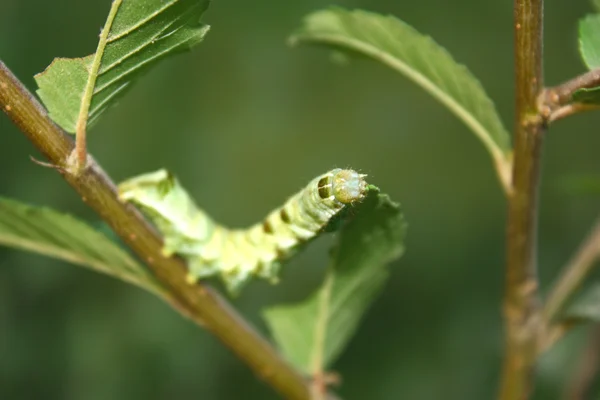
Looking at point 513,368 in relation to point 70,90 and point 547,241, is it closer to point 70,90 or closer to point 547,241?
point 70,90

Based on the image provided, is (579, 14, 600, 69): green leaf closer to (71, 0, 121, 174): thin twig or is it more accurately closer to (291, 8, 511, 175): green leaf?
(291, 8, 511, 175): green leaf

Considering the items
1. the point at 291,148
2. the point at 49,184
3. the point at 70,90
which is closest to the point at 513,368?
the point at 70,90

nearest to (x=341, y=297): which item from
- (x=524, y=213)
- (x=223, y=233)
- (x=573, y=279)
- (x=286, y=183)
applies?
(x=223, y=233)

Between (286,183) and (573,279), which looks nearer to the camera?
(573,279)

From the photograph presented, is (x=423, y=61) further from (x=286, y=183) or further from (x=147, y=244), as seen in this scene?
(x=286, y=183)

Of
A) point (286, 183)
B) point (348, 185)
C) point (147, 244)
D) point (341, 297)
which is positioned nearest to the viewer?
point (348, 185)

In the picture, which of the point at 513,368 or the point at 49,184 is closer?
the point at 513,368

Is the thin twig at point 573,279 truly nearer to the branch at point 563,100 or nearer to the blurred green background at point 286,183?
the branch at point 563,100
